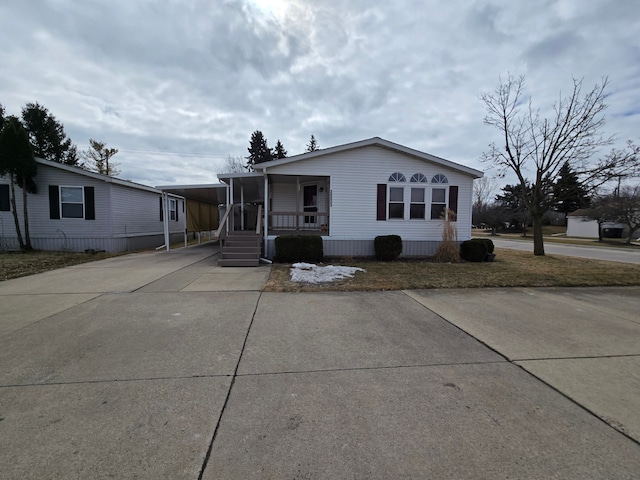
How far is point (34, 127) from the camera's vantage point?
2266 centimetres

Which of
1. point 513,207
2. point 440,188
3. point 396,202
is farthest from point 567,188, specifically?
point 513,207

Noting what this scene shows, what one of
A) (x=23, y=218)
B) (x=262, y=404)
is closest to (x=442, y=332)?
(x=262, y=404)

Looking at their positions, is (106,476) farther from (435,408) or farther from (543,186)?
(543,186)

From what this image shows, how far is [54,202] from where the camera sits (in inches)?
497

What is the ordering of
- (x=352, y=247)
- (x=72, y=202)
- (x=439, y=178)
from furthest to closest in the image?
1. (x=72, y=202)
2. (x=439, y=178)
3. (x=352, y=247)

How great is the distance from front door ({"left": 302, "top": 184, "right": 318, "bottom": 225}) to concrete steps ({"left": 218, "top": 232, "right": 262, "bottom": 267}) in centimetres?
265

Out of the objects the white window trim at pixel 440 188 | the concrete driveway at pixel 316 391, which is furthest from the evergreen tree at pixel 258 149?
the concrete driveway at pixel 316 391

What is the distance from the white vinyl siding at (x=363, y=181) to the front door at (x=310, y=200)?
1.51 metres

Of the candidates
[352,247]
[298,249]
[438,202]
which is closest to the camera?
[298,249]

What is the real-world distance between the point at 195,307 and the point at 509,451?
4.59 metres

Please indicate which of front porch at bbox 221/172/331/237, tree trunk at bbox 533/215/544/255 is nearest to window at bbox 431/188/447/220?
front porch at bbox 221/172/331/237

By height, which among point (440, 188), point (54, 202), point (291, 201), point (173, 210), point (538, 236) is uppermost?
point (440, 188)

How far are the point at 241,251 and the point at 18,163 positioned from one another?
931cm

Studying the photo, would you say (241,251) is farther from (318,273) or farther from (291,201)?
(291,201)
